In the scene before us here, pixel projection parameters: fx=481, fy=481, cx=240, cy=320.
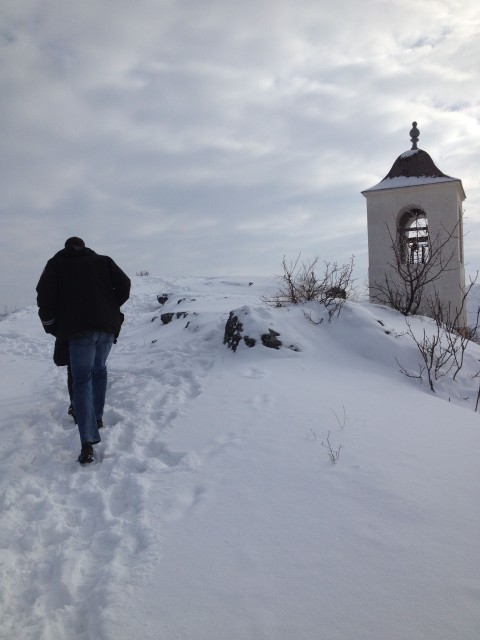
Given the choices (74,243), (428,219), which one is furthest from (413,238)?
(74,243)

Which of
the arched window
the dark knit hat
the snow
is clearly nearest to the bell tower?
the arched window

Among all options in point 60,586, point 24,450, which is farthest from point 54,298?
point 60,586

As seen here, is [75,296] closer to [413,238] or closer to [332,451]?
[332,451]

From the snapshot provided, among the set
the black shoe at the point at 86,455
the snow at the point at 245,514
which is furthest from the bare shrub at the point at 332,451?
the black shoe at the point at 86,455

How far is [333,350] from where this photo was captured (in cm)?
704

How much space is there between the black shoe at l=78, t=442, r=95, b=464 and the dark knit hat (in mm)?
1722

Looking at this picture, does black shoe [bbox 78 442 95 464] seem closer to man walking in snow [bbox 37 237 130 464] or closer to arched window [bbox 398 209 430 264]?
man walking in snow [bbox 37 237 130 464]

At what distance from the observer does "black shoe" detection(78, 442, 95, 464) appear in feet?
12.6

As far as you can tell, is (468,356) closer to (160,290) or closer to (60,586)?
(60,586)

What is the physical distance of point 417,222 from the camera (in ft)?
47.9

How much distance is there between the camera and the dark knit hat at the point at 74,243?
14.1 feet

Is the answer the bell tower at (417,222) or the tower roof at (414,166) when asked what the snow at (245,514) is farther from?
the tower roof at (414,166)

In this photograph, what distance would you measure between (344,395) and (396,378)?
160 centimetres

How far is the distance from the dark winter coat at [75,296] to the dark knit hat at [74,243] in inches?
1.8
